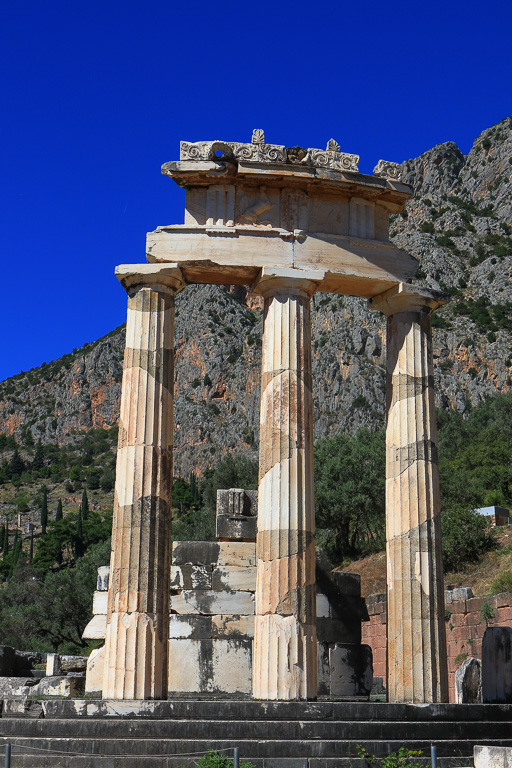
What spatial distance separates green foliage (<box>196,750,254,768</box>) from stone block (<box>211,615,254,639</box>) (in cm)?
838

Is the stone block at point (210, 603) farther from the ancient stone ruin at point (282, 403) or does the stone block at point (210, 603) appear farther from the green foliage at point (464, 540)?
the green foliage at point (464, 540)

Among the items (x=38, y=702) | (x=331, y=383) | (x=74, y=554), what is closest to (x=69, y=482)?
(x=74, y=554)

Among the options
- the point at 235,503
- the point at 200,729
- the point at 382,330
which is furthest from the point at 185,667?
the point at 382,330

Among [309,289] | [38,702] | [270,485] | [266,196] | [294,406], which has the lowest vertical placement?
[38,702]

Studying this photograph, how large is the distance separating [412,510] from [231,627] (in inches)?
219

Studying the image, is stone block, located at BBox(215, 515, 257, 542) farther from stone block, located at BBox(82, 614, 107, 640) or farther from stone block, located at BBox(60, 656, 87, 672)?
stone block, located at BBox(60, 656, 87, 672)

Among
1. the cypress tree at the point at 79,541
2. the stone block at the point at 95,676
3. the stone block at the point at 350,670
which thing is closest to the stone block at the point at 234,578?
the stone block at the point at 350,670

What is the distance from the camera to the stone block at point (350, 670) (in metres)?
22.4

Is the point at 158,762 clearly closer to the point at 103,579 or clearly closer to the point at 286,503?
the point at 286,503

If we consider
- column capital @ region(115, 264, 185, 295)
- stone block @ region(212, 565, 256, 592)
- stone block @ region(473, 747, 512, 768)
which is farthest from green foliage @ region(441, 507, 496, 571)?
stone block @ region(473, 747, 512, 768)

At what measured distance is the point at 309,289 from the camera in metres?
20.0

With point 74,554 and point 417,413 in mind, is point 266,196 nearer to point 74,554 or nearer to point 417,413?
point 417,413

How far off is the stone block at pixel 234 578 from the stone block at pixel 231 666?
1.30m

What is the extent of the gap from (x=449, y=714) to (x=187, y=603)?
7.22 m
